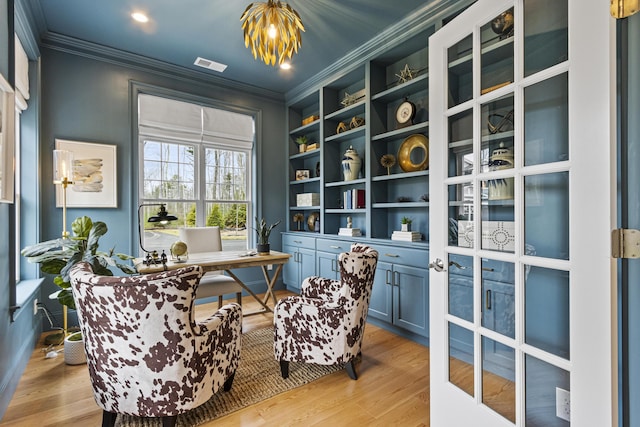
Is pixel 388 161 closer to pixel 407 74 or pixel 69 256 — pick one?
pixel 407 74

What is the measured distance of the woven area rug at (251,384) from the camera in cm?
177

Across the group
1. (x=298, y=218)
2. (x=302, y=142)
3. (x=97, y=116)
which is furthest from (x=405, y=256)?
(x=97, y=116)

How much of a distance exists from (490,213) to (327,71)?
3186mm

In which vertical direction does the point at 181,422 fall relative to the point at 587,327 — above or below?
below

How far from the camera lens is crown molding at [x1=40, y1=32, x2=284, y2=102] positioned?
3.15 meters

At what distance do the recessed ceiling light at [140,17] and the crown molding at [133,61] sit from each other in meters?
0.77

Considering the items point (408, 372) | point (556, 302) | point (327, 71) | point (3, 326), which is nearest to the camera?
point (556, 302)

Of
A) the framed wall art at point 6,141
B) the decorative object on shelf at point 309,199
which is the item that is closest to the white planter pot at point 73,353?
the framed wall art at point 6,141

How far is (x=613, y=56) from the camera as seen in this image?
0.96 m

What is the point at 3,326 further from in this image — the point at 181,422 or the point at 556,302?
the point at 556,302

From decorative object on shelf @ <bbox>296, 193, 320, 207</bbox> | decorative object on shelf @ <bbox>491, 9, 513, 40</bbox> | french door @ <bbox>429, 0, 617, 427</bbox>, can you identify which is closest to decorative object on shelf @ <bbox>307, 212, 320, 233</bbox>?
decorative object on shelf @ <bbox>296, 193, 320, 207</bbox>

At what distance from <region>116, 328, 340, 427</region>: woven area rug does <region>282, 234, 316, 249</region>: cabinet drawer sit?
1561mm

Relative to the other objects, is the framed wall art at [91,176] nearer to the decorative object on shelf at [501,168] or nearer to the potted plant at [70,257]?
the potted plant at [70,257]

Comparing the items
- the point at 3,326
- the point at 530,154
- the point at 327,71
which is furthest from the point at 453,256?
the point at 327,71
